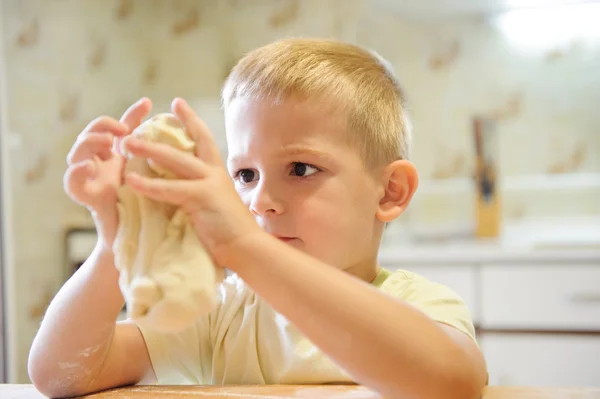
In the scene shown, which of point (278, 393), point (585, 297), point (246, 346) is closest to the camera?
point (278, 393)

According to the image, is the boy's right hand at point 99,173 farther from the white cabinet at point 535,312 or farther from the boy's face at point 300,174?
the white cabinet at point 535,312

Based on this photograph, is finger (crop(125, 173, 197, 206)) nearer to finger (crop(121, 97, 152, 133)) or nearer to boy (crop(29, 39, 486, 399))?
boy (crop(29, 39, 486, 399))

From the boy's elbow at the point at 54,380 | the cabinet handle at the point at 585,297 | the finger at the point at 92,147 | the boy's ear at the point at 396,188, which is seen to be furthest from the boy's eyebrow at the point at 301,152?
the cabinet handle at the point at 585,297

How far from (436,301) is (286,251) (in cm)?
27

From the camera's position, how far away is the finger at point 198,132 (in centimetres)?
53

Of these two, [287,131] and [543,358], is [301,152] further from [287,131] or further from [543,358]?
[543,358]

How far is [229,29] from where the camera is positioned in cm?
282

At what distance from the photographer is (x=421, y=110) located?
2555 millimetres

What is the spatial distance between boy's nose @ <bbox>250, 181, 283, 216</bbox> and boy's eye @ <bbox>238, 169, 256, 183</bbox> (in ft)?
0.17

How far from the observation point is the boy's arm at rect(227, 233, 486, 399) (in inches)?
19.6

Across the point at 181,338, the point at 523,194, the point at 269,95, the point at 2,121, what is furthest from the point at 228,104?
the point at 523,194

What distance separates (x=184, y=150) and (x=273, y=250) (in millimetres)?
111

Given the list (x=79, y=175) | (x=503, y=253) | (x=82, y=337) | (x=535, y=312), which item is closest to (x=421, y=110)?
(x=503, y=253)

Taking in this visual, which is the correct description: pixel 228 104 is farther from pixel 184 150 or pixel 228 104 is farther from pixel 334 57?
pixel 184 150
